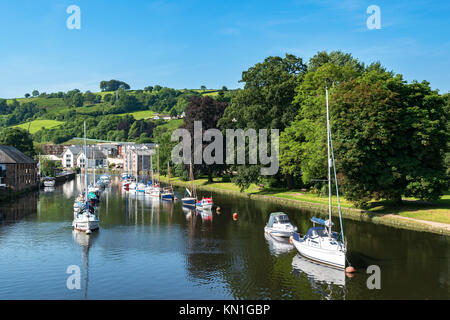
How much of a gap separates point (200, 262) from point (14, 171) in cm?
6423

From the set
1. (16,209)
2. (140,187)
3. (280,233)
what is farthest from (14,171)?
(280,233)

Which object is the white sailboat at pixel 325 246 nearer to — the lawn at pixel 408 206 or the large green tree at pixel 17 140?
the lawn at pixel 408 206

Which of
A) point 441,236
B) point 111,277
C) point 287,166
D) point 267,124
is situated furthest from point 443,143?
point 111,277

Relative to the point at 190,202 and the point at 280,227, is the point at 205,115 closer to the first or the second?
the point at 190,202

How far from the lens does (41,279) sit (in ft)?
95.8

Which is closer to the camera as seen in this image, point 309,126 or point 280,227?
point 280,227

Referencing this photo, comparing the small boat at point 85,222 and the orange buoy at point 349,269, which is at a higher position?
the small boat at point 85,222

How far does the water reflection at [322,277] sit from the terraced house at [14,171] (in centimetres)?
6592

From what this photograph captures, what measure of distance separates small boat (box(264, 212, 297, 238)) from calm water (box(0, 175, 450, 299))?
171 centimetres

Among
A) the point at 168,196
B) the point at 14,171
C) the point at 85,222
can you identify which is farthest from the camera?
the point at 14,171

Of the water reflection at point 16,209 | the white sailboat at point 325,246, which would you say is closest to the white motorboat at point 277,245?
the white sailboat at point 325,246

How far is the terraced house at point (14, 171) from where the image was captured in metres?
81.4

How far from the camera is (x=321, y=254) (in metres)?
32.9
